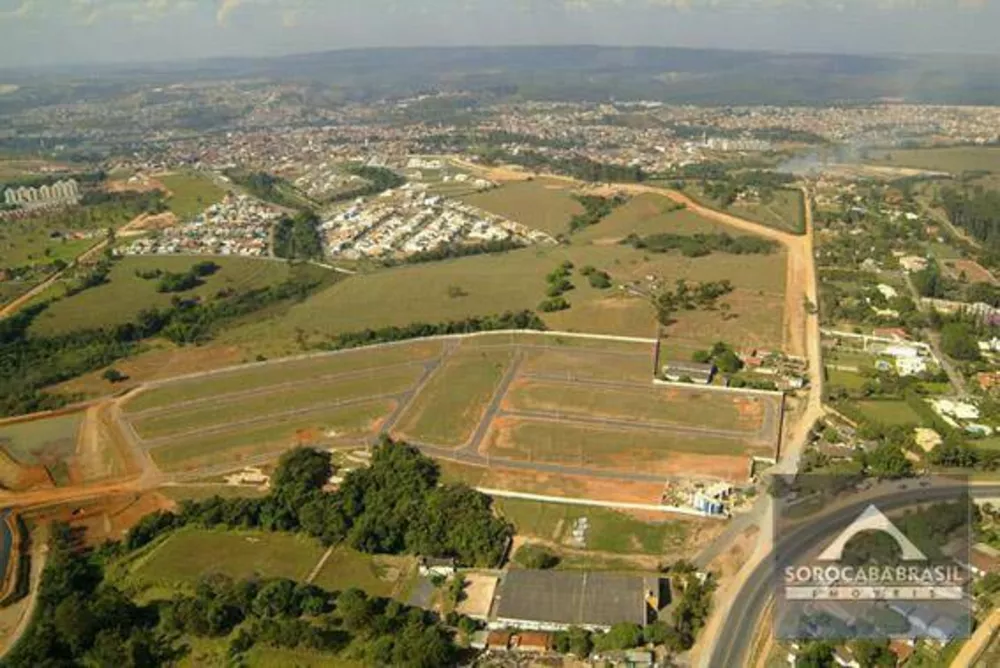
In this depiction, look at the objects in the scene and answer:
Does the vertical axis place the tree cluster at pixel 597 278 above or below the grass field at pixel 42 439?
above

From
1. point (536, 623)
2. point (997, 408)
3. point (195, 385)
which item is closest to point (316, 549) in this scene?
point (536, 623)

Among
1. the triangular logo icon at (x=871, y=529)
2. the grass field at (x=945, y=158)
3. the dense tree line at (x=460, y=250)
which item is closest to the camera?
the triangular logo icon at (x=871, y=529)

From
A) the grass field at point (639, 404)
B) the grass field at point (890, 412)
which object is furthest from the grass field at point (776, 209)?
the grass field at point (639, 404)

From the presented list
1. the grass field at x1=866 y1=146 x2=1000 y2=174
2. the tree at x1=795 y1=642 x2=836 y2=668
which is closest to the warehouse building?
the tree at x1=795 y1=642 x2=836 y2=668

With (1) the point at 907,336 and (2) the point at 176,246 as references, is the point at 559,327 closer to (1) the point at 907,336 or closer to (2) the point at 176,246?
(1) the point at 907,336

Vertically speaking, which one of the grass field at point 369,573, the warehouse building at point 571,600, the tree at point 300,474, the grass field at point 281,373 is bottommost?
the grass field at point 369,573

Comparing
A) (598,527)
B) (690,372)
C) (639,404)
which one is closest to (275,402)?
(639,404)

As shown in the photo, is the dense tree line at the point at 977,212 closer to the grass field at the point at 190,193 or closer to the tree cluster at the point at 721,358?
the tree cluster at the point at 721,358
